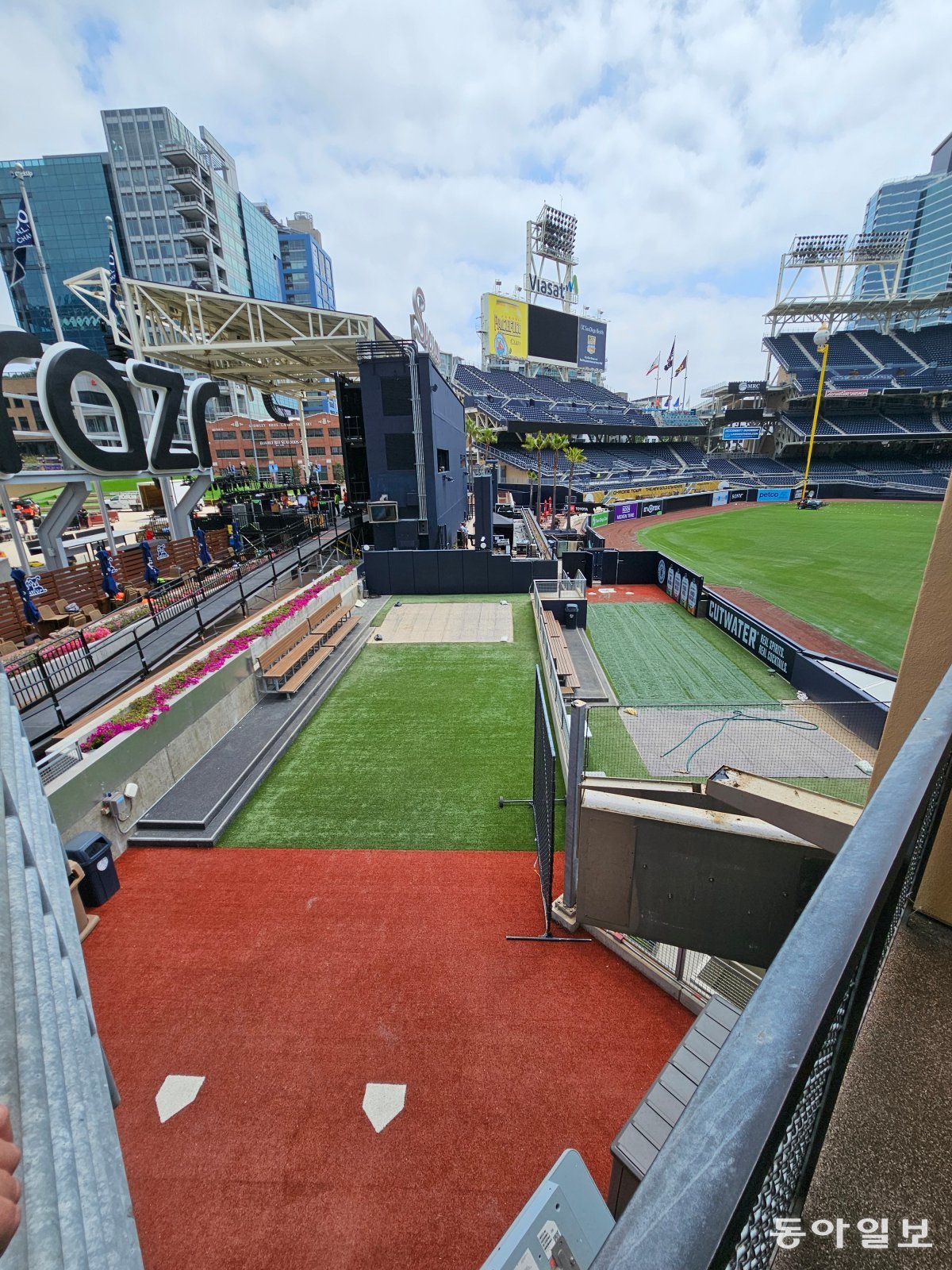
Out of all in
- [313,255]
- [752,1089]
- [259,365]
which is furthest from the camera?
[313,255]

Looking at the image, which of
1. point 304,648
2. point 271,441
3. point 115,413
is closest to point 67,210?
point 271,441

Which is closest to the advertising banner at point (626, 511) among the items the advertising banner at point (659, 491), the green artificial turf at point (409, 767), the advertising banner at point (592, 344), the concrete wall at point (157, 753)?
the advertising banner at point (659, 491)

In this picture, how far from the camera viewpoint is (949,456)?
63.7 meters

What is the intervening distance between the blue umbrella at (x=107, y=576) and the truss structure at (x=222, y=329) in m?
11.9

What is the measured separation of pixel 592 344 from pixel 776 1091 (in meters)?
90.5

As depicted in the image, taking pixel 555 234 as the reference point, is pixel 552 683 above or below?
below

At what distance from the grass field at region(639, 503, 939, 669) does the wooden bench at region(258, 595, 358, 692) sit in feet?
51.1

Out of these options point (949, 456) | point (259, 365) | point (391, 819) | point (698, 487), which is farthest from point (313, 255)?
point (391, 819)

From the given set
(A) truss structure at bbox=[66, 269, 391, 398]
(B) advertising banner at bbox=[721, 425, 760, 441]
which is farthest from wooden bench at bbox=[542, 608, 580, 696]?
(B) advertising banner at bbox=[721, 425, 760, 441]

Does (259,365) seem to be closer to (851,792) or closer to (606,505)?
(606,505)

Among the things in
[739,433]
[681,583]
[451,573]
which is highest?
[739,433]

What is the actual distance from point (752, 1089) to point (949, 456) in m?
87.2

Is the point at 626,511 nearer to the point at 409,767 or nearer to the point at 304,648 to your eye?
the point at 304,648

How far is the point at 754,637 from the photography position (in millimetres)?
15414
